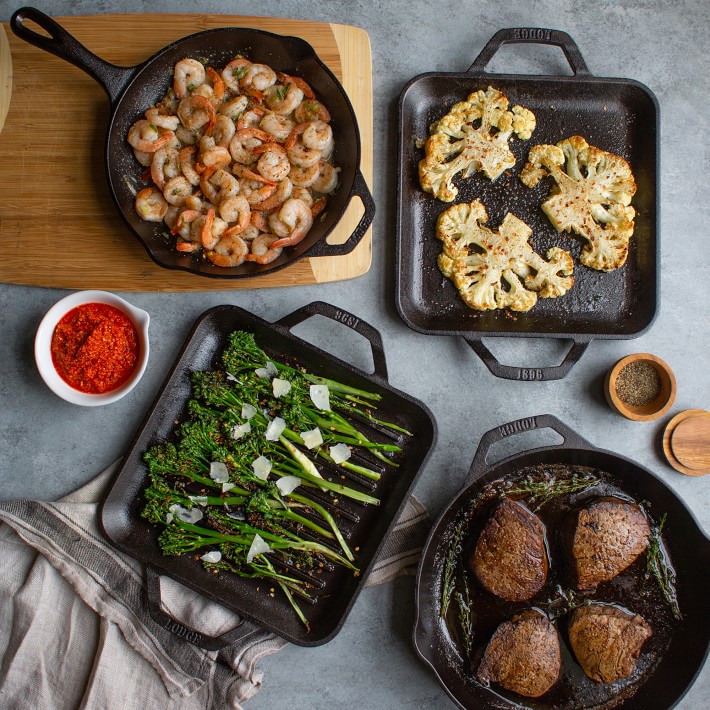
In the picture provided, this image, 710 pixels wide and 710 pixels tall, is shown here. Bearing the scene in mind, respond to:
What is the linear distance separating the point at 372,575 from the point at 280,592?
1.59 ft

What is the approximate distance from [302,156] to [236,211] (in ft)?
1.41

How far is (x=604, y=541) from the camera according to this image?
10.8 ft

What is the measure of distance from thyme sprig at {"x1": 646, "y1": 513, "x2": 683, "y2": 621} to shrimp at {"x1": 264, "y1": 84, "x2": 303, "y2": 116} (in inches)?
111

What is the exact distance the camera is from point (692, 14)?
12.4 ft

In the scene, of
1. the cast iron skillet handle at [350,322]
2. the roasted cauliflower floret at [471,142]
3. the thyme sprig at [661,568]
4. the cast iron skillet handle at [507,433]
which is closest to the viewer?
the cast iron skillet handle at [507,433]

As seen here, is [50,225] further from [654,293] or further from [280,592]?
[654,293]

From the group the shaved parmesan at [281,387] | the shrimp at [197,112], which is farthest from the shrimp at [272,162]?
the shaved parmesan at [281,387]

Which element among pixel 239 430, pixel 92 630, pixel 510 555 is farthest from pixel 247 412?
pixel 510 555

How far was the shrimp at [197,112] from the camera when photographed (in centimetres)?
331

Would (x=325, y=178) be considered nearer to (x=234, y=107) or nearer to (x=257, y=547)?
(x=234, y=107)

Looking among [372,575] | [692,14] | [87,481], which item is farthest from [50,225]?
[692,14]

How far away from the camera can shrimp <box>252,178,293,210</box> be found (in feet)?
10.9

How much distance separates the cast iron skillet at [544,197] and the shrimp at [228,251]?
0.85 metres

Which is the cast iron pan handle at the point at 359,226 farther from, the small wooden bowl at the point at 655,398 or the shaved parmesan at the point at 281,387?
the small wooden bowl at the point at 655,398
